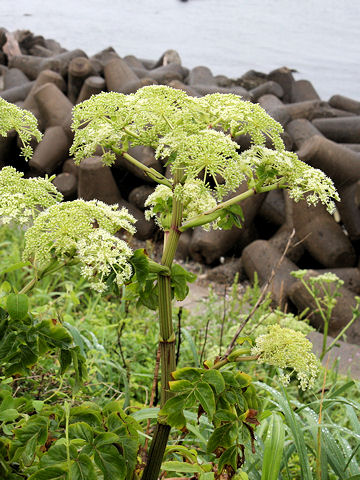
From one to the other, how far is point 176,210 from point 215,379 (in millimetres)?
225

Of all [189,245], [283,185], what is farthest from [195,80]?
[283,185]

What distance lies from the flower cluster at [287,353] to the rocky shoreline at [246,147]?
1.90m

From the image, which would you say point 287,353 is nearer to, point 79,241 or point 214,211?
point 214,211

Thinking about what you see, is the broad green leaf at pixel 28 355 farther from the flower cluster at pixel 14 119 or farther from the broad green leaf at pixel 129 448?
the flower cluster at pixel 14 119

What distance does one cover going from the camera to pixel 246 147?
3.66 meters

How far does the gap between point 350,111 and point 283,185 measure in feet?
16.1

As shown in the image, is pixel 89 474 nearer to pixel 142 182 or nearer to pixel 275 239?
pixel 275 239

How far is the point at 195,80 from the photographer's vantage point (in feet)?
17.9

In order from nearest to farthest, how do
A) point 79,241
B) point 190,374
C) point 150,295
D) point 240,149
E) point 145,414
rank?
1. point 79,241
2. point 190,374
3. point 150,295
4. point 145,414
5. point 240,149

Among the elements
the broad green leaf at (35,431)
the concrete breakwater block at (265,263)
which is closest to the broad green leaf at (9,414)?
the broad green leaf at (35,431)

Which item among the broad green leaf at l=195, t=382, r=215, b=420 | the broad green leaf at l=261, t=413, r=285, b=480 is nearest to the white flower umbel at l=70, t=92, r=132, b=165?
the broad green leaf at l=195, t=382, r=215, b=420

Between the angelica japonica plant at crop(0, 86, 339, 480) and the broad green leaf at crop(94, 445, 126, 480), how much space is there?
0.19ft

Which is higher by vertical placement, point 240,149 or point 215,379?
point 215,379

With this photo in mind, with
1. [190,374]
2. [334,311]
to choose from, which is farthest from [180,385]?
[334,311]
